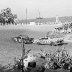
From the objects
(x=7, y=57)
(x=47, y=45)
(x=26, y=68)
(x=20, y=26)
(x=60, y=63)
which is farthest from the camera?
(x=20, y=26)

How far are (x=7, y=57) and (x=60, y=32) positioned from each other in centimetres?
1973

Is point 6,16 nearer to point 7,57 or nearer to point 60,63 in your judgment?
point 7,57

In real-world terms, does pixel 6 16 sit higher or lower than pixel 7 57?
higher

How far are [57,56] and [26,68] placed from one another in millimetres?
2868

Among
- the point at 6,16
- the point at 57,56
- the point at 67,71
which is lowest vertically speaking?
the point at 67,71

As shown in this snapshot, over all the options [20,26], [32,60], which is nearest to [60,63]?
[32,60]

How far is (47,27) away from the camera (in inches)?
1574

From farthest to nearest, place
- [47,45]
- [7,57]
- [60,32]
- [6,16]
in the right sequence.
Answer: [6,16] < [60,32] < [47,45] < [7,57]

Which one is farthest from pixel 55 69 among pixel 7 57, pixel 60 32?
pixel 60 32

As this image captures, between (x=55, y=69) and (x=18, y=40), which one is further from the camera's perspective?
(x=18, y=40)

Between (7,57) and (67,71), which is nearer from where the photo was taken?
(67,71)

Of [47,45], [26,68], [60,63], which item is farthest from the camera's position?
[47,45]

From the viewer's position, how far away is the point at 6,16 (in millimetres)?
48250

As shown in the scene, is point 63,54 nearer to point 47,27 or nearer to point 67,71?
point 67,71
